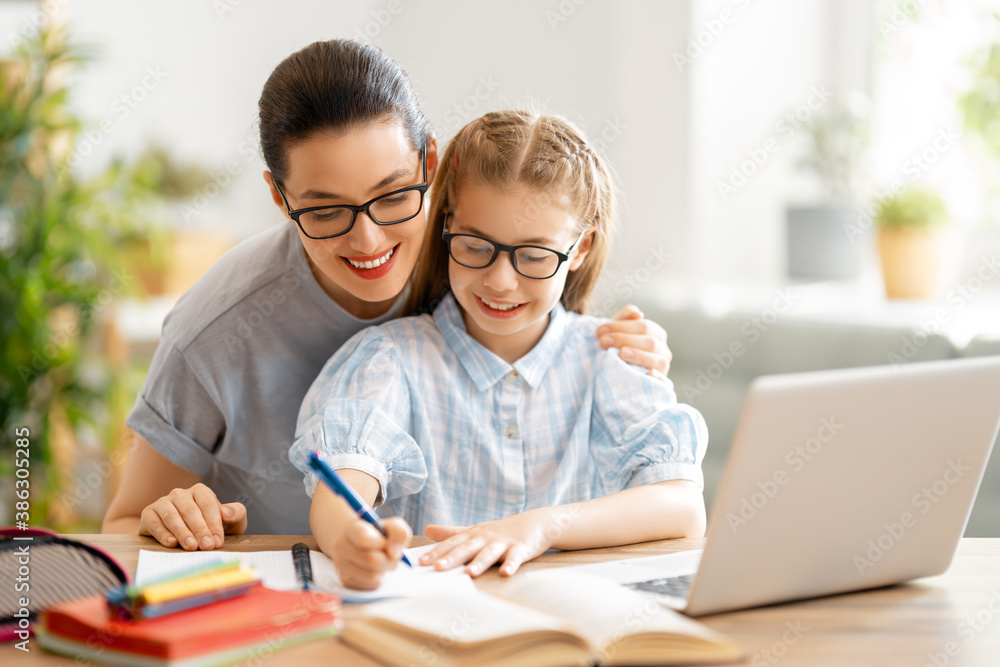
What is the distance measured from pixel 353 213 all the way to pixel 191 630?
673mm

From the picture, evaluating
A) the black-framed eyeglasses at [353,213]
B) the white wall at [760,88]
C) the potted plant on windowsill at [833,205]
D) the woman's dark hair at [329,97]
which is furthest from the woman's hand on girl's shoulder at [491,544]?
the white wall at [760,88]

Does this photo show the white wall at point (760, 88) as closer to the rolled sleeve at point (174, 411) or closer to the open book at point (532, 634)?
the rolled sleeve at point (174, 411)

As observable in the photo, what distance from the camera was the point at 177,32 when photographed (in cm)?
346

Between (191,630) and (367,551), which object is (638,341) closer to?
(367,551)

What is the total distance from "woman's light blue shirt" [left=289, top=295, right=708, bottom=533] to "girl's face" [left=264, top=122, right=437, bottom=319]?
10 centimetres

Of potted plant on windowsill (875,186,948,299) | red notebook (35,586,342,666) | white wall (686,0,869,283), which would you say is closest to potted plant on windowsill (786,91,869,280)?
white wall (686,0,869,283)

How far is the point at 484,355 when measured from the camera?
1.39 m

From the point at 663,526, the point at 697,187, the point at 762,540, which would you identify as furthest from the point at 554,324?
the point at 697,187

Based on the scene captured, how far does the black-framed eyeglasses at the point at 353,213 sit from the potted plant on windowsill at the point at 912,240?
74.1 inches

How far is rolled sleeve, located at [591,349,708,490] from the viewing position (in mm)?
1254

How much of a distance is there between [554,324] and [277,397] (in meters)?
0.49

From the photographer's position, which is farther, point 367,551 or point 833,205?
point 833,205

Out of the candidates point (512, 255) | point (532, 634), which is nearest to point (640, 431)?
point (512, 255)

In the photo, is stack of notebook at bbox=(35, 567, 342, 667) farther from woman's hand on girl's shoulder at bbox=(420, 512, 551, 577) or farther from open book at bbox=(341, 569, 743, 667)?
woman's hand on girl's shoulder at bbox=(420, 512, 551, 577)
